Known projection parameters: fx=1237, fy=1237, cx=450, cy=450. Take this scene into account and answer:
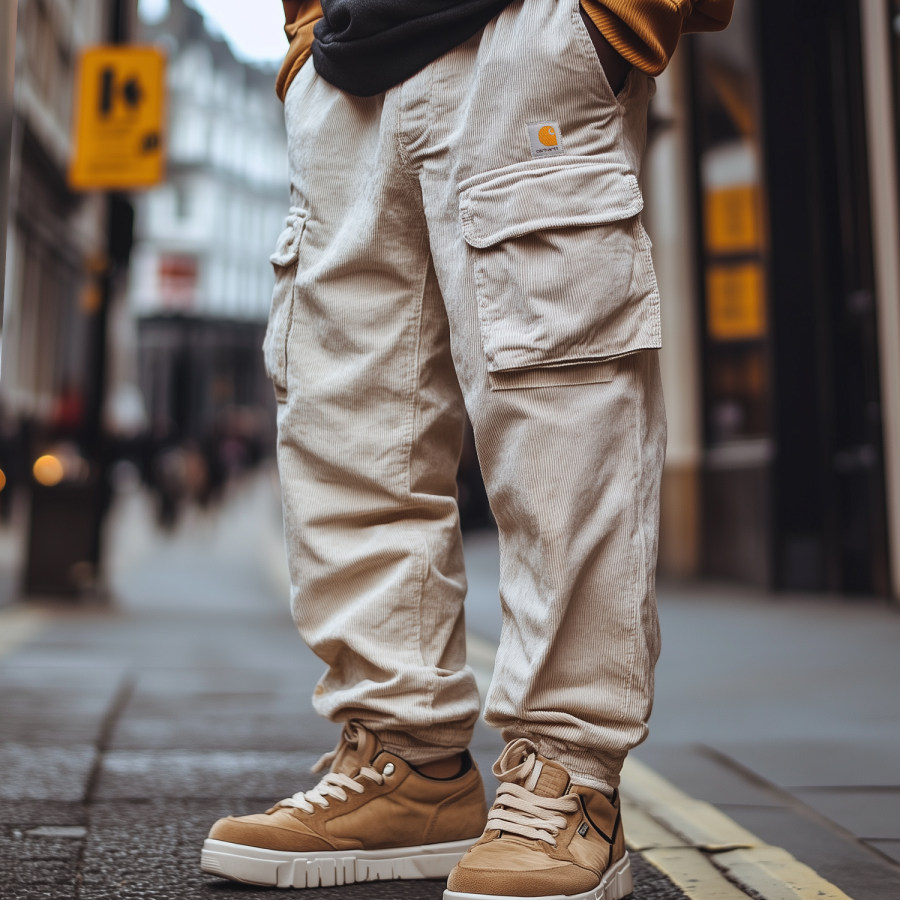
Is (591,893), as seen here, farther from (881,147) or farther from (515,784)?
(881,147)

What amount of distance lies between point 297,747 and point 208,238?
67588 mm

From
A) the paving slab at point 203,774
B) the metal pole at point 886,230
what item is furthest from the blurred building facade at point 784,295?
the paving slab at point 203,774

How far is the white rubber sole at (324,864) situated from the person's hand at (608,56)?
41.8 inches

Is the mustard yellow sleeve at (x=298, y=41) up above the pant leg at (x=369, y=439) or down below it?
above

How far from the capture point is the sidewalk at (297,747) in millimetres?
1803

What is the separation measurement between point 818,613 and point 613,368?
404 cm

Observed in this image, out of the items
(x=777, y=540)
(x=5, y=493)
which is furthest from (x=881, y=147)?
(x=5, y=493)

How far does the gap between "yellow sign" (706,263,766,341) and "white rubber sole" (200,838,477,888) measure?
5.24m

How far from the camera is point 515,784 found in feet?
5.10

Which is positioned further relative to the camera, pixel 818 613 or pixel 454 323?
pixel 818 613

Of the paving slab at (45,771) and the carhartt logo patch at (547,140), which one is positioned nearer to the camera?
the carhartt logo patch at (547,140)

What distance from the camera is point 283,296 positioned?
183 centimetres

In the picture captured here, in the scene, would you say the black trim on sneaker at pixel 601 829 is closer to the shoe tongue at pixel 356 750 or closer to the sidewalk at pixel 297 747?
the sidewalk at pixel 297 747

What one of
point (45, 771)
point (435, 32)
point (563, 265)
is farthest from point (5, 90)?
point (563, 265)
